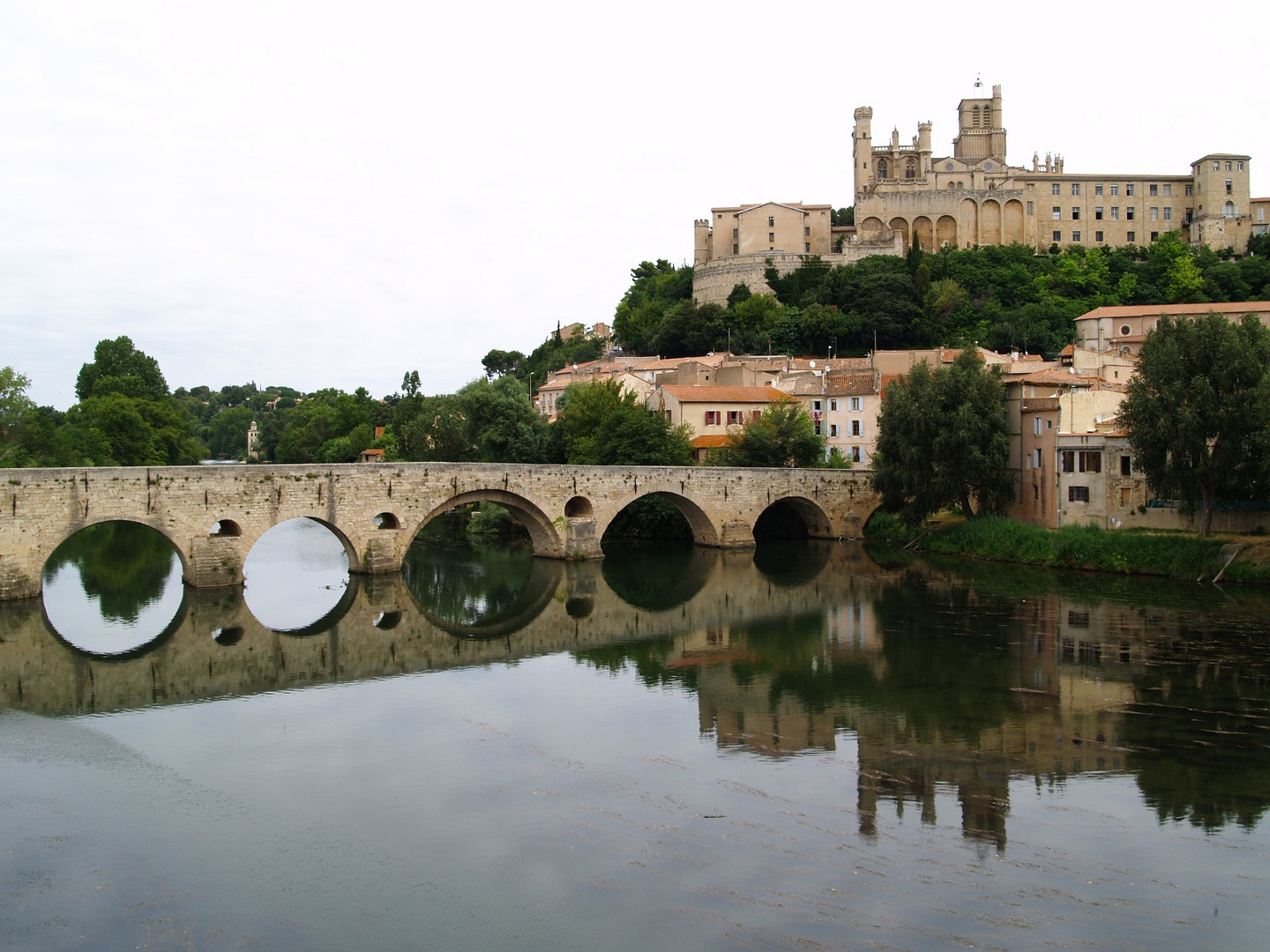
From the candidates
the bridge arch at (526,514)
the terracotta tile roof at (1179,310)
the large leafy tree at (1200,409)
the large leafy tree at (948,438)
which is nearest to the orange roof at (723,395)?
the large leafy tree at (948,438)

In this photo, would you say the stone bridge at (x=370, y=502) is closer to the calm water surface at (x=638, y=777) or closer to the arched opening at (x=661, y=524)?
the arched opening at (x=661, y=524)

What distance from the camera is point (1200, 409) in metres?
28.8

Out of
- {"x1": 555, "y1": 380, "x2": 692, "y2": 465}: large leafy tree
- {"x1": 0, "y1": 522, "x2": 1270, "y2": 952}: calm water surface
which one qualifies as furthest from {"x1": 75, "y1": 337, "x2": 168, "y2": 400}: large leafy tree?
{"x1": 0, "y1": 522, "x2": 1270, "y2": 952}: calm water surface

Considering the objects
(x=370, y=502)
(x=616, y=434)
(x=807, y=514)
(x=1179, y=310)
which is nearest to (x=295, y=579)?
(x=370, y=502)

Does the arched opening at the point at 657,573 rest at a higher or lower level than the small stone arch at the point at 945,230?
lower

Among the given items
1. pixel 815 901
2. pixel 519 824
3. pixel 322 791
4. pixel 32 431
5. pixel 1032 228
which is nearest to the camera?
pixel 815 901

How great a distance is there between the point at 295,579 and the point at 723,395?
2305cm

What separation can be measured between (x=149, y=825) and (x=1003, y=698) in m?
13.8

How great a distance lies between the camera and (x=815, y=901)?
10.5 meters

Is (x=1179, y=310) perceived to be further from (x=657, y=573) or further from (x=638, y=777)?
(x=638, y=777)

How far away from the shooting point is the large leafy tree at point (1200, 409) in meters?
28.5

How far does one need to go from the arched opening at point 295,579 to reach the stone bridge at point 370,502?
132 cm

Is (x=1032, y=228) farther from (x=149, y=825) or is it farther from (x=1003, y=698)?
(x=149, y=825)

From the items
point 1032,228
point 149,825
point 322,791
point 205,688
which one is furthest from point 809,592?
point 1032,228
